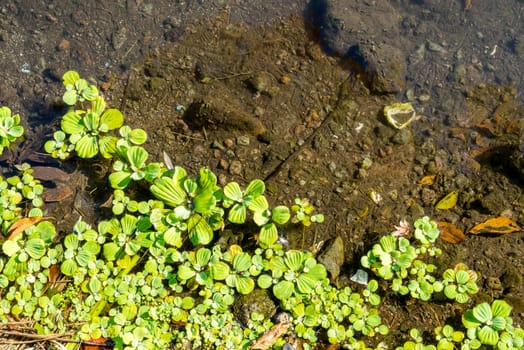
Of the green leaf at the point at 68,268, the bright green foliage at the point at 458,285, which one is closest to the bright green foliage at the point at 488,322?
the bright green foliage at the point at 458,285

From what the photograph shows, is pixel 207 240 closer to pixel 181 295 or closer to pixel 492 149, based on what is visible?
pixel 181 295

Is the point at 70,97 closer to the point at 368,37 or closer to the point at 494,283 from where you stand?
the point at 368,37

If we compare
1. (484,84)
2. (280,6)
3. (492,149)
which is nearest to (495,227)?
(492,149)

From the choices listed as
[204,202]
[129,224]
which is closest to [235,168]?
[204,202]

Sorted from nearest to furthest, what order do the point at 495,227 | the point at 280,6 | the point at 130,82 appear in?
the point at 495,227 < the point at 130,82 < the point at 280,6

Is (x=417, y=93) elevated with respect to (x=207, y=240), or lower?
elevated

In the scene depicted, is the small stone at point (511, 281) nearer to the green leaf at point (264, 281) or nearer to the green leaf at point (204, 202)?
the green leaf at point (264, 281)

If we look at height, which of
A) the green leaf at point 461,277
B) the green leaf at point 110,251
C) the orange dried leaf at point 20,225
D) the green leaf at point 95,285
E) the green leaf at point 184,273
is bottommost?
the green leaf at point 95,285
